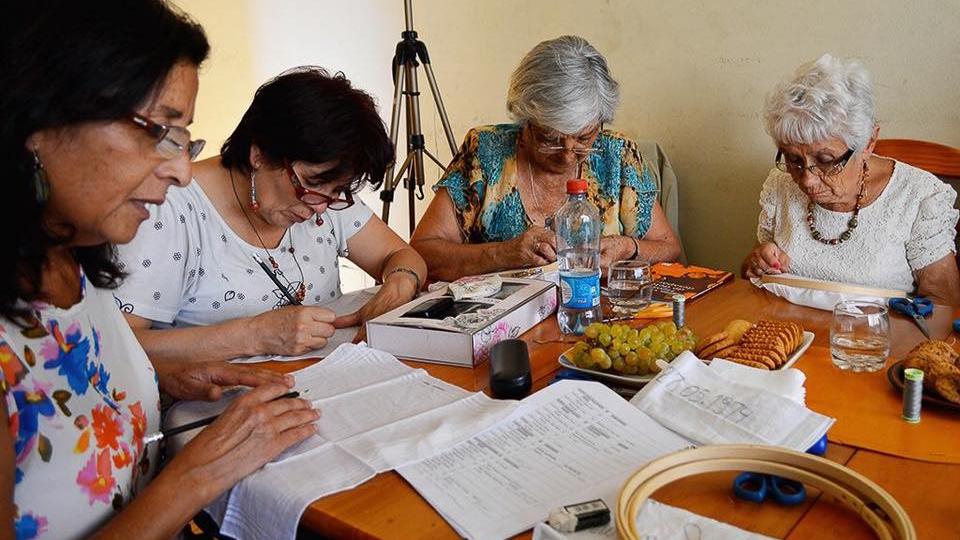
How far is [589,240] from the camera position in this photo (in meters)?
2.02

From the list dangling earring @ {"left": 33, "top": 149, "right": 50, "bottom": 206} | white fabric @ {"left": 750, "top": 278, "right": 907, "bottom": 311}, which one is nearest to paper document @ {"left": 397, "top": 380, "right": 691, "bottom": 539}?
dangling earring @ {"left": 33, "top": 149, "right": 50, "bottom": 206}

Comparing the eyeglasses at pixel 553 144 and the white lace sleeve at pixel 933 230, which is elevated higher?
the eyeglasses at pixel 553 144

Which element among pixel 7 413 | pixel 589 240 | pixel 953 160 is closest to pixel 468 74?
pixel 589 240

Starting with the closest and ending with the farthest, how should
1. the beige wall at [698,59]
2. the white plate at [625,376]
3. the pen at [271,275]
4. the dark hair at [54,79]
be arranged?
the dark hair at [54,79] < the white plate at [625,376] < the pen at [271,275] < the beige wall at [698,59]

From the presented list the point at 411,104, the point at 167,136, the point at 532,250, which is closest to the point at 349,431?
the point at 167,136

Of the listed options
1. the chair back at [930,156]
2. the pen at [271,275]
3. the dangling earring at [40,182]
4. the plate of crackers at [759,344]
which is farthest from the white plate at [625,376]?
the chair back at [930,156]

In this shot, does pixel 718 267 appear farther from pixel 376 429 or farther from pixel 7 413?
pixel 7 413

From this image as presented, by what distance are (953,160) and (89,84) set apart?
208 cm

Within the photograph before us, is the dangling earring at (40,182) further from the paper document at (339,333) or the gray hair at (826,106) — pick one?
the gray hair at (826,106)

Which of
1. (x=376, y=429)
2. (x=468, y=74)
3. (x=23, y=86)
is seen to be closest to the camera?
(x=23, y=86)

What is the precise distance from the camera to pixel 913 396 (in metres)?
1.12

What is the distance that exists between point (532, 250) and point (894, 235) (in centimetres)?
88

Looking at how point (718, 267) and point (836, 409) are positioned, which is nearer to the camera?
point (836, 409)

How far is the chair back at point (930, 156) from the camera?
210 centimetres
